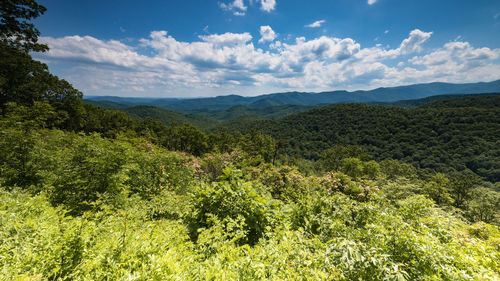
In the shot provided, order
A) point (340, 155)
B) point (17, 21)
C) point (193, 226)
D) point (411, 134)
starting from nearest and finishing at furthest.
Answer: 1. point (193, 226)
2. point (17, 21)
3. point (340, 155)
4. point (411, 134)

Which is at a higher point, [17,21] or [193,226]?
[17,21]

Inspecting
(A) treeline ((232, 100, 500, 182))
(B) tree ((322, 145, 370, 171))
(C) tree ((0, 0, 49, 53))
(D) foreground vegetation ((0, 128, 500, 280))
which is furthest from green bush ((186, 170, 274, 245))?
(A) treeline ((232, 100, 500, 182))

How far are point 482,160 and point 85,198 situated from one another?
114m

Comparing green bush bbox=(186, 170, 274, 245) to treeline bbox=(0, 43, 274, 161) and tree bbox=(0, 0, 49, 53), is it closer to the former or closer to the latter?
treeline bbox=(0, 43, 274, 161)

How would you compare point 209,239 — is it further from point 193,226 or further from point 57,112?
point 57,112

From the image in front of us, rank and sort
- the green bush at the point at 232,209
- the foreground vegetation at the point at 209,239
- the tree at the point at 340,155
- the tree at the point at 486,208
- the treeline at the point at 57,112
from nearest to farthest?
the foreground vegetation at the point at 209,239, the green bush at the point at 232,209, the treeline at the point at 57,112, the tree at the point at 486,208, the tree at the point at 340,155

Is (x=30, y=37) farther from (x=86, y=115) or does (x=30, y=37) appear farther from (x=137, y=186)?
(x=137, y=186)

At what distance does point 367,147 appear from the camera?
9469 cm

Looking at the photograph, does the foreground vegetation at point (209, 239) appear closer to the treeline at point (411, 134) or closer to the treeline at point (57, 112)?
the treeline at point (57, 112)

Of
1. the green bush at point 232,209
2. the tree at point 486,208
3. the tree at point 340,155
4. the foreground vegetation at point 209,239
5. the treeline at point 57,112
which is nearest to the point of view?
the foreground vegetation at point 209,239

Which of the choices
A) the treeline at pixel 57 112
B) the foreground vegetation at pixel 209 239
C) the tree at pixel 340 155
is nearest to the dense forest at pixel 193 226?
the foreground vegetation at pixel 209 239

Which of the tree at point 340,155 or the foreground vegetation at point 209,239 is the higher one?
the foreground vegetation at point 209,239

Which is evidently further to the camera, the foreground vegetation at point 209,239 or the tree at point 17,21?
the tree at point 17,21

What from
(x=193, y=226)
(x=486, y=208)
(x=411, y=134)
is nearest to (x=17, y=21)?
(x=193, y=226)
